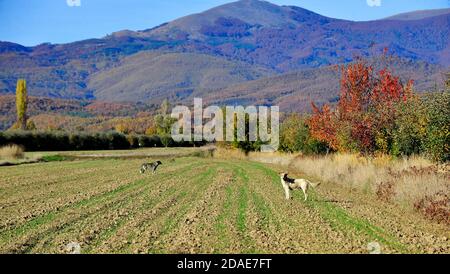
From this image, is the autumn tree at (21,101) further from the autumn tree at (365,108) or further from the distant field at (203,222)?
the distant field at (203,222)

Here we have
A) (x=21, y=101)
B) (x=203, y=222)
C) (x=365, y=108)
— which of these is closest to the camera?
(x=203, y=222)

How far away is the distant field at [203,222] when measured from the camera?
10.7 meters

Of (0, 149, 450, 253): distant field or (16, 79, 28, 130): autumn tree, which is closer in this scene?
(0, 149, 450, 253): distant field

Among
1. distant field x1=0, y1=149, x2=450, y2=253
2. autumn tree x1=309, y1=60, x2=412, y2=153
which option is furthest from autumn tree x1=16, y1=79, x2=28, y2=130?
distant field x1=0, y1=149, x2=450, y2=253

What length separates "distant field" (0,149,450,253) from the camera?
1074 cm

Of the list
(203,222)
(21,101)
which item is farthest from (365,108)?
(21,101)

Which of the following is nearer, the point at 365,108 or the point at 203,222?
the point at 203,222

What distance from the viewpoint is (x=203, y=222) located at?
44.6 ft

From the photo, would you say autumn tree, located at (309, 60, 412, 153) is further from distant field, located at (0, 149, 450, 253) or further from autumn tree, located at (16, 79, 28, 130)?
autumn tree, located at (16, 79, 28, 130)

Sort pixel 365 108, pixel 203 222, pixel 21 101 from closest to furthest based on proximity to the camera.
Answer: pixel 203 222 → pixel 365 108 → pixel 21 101

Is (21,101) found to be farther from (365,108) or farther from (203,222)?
(203,222)

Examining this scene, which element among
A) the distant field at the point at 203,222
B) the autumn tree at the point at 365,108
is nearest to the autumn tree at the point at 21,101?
the autumn tree at the point at 365,108

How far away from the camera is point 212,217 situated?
→ 14430 millimetres

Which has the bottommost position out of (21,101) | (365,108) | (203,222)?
(203,222)
